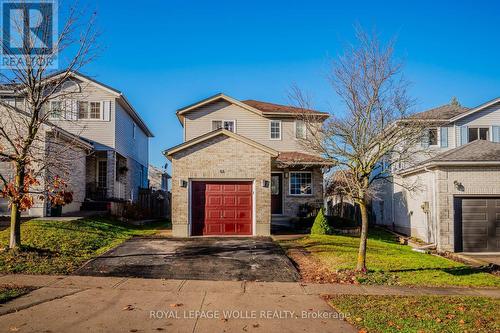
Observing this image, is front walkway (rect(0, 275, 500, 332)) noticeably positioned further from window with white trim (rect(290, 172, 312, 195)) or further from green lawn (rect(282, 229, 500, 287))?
window with white trim (rect(290, 172, 312, 195))

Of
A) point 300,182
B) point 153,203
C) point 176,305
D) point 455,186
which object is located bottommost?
point 176,305

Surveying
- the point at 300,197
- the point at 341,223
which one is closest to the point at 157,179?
the point at 300,197

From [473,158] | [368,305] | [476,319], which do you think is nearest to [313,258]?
[368,305]

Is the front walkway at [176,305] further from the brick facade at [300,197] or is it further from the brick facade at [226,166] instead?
the brick facade at [300,197]

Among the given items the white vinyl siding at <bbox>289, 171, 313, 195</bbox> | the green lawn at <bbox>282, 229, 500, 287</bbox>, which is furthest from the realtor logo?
the white vinyl siding at <bbox>289, 171, 313, 195</bbox>

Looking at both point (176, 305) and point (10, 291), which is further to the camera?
point (10, 291)

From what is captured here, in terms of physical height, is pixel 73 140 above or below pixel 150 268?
above

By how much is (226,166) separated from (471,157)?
10.2m

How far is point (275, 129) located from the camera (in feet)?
77.7

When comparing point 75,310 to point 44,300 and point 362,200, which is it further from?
point 362,200

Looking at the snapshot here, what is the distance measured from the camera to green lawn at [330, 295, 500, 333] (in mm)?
6266

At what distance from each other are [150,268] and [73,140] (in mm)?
10127

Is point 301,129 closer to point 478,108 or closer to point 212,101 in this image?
point 212,101

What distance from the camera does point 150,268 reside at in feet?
34.4
